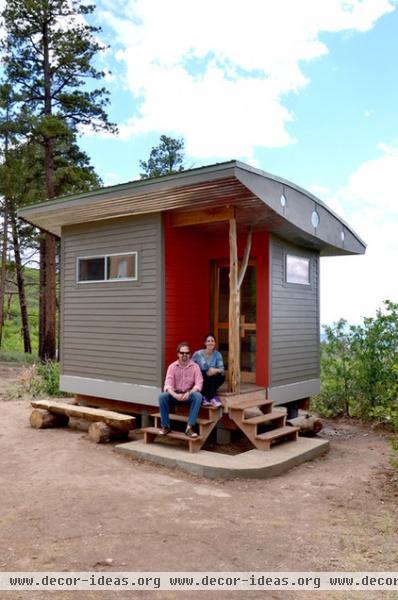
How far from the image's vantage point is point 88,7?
49.8ft

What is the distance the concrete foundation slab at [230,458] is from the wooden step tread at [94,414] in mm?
331

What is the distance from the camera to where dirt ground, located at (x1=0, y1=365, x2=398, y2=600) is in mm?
3473

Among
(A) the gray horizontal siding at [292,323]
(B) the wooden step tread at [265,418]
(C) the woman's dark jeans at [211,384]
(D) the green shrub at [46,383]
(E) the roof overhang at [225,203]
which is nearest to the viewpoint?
(E) the roof overhang at [225,203]

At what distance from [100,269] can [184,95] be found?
8645 mm

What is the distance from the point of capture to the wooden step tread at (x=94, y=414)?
6879 mm

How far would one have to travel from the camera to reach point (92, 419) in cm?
729

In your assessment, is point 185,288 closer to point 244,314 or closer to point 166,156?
point 244,314

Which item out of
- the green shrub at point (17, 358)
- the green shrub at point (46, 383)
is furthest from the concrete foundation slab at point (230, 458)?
the green shrub at point (17, 358)

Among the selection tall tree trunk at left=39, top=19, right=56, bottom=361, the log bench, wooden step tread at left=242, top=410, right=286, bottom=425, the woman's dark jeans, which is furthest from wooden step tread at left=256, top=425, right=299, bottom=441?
tall tree trunk at left=39, top=19, right=56, bottom=361

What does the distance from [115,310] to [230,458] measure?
121 inches

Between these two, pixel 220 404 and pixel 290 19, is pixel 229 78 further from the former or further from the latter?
pixel 220 404

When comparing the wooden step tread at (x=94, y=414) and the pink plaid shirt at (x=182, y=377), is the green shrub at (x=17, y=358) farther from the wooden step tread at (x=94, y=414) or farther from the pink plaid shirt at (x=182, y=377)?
the pink plaid shirt at (x=182, y=377)

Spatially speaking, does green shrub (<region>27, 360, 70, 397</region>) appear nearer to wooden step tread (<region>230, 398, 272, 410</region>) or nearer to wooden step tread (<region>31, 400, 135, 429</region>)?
wooden step tread (<region>31, 400, 135, 429</region>)

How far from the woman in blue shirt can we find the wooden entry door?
1.38 meters
